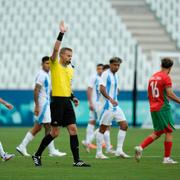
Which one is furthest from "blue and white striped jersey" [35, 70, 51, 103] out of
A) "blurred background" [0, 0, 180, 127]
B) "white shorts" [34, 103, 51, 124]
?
"blurred background" [0, 0, 180, 127]

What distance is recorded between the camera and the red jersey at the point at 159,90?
47.8 ft

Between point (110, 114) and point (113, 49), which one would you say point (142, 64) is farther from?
point (110, 114)

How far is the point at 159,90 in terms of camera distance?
14641mm

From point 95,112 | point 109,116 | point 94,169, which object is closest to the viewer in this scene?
point 94,169

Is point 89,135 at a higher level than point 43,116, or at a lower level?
lower

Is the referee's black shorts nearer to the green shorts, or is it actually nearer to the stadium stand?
the green shorts

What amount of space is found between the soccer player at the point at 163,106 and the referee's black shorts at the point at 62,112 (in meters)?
1.49

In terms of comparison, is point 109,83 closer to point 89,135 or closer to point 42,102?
point 42,102

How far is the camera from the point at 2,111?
31562 millimetres

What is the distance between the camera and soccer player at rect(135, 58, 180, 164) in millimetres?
14547

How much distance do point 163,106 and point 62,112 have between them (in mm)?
1956

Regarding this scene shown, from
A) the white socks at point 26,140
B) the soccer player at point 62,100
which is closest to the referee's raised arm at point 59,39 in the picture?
the soccer player at point 62,100

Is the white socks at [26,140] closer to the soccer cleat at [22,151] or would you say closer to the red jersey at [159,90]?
the soccer cleat at [22,151]

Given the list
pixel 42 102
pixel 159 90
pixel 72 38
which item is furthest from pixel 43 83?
pixel 72 38
